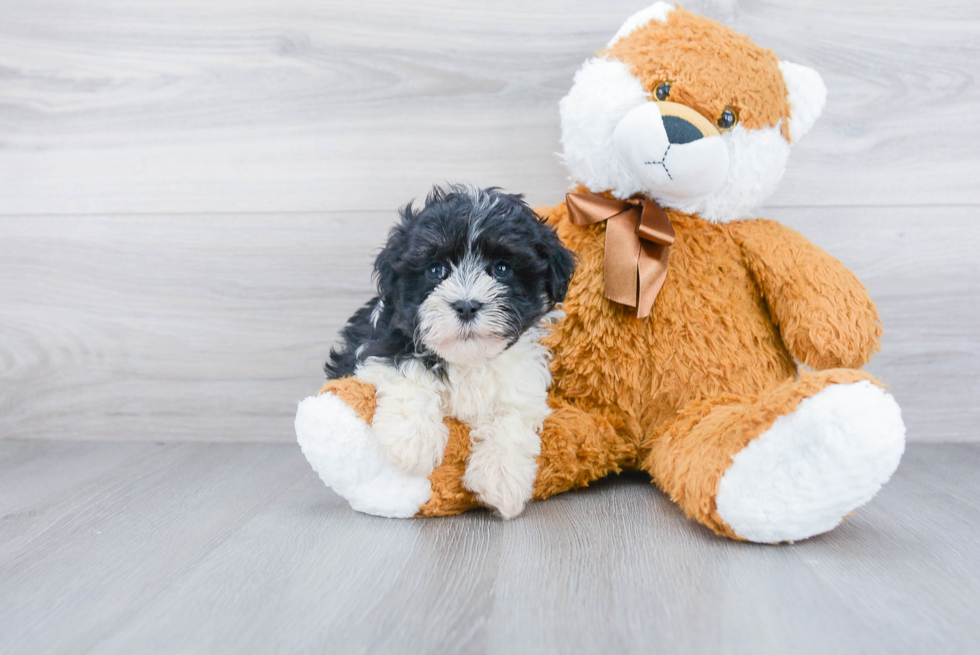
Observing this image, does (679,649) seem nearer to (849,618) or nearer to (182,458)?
Answer: (849,618)

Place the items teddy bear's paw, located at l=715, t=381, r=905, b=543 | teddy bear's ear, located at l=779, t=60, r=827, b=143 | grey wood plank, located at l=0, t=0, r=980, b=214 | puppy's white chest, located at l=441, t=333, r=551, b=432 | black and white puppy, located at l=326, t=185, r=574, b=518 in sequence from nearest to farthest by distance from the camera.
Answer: teddy bear's paw, located at l=715, t=381, r=905, b=543 → black and white puppy, located at l=326, t=185, r=574, b=518 → puppy's white chest, located at l=441, t=333, r=551, b=432 → teddy bear's ear, located at l=779, t=60, r=827, b=143 → grey wood plank, located at l=0, t=0, r=980, b=214

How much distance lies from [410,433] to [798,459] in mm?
509

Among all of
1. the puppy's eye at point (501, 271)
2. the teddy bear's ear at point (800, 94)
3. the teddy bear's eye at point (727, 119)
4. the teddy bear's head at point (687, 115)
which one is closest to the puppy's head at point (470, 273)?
the puppy's eye at point (501, 271)

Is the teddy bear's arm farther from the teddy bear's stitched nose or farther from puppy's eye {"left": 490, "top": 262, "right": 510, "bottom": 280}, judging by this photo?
puppy's eye {"left": 490, "top": 262, "right": 510, "bottom": 280}

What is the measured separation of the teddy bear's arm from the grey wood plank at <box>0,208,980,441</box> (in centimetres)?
35

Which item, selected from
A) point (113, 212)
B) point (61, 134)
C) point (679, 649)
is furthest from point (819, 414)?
point (61, 134)

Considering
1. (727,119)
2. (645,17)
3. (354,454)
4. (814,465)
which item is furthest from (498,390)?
(645,17)

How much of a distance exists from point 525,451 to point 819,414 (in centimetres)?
42

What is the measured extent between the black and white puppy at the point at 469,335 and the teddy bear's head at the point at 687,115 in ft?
0.71

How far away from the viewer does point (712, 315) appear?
1.17 metres

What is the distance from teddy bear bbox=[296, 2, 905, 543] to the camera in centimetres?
106

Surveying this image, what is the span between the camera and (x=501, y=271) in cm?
100

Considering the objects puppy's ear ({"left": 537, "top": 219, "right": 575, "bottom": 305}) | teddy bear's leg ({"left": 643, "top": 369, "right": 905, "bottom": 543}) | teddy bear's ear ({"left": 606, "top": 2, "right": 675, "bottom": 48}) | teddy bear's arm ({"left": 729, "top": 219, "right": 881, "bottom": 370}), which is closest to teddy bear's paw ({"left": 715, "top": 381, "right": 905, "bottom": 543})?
teddy bear's leg ({"left": 643, "top": 369, "right": 905, "bottom": 543})

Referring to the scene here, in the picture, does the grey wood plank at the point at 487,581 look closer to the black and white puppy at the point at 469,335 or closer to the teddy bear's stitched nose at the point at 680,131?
the black and white puppy at the point at 469,335
